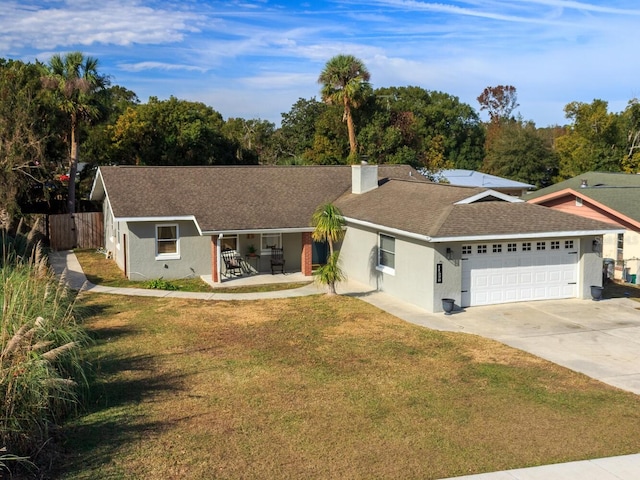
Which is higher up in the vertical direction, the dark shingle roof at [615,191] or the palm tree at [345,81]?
Answer: the palm tree at [345,81]

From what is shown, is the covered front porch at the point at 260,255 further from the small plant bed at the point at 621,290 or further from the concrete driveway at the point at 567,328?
the small plant bed at the point at 621,290

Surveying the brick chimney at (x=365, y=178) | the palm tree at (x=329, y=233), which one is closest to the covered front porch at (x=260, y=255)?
the brick chimney at (x=365, y=178)

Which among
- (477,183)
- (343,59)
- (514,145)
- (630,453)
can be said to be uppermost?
(343,59)

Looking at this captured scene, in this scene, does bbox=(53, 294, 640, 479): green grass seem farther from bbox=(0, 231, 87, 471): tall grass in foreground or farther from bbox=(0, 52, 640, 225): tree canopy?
Result: bbox=(0, 52, 640, 225): tree canopy

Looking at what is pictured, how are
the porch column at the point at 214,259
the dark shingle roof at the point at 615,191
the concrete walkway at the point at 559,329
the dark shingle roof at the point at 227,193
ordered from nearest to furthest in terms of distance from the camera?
the concrete walkway at the point at 559,329
the porch column at the point at 214,259
the dark shingle roof at the point at 227,193
the dark shingle roof at the point at 615,191

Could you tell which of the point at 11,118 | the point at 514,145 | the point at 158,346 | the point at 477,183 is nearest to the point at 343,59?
the point at 477,183

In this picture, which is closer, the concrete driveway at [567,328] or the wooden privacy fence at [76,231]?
the concrete driveway at [567,328]

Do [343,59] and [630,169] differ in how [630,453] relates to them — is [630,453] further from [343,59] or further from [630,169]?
[630,169]
